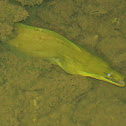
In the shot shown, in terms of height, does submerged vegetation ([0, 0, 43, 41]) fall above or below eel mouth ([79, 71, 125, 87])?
above

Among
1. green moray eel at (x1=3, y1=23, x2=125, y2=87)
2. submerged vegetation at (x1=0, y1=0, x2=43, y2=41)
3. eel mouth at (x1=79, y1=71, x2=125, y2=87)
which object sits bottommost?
eel mouth at (x1=79, y1=71, x2=125, y2=87)

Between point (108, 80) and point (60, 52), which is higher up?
point (60, 52)

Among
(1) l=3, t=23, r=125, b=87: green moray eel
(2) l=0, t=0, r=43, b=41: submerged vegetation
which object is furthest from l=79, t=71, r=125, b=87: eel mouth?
(2) l=0, t=0, r=43, b=41: submerged vegetation

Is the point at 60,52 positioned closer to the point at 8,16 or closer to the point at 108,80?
the point at 108,80

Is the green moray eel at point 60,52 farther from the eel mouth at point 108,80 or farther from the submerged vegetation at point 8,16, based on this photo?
the submerged vegetation at point 8,16

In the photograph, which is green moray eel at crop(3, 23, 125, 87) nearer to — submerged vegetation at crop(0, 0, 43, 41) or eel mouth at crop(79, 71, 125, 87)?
eel mouth at crop(79, 71, 125, 87)

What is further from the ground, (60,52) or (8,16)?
(8,16)

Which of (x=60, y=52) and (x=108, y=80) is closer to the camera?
(x=108, y=80)

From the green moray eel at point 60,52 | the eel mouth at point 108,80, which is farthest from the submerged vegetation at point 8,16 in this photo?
the eel mouth at point 108,80

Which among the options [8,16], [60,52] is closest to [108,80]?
[60,52]

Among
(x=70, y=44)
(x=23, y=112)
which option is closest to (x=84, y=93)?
(x=70, y=44)

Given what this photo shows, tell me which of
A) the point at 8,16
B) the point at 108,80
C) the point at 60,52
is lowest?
the point at 108,80
